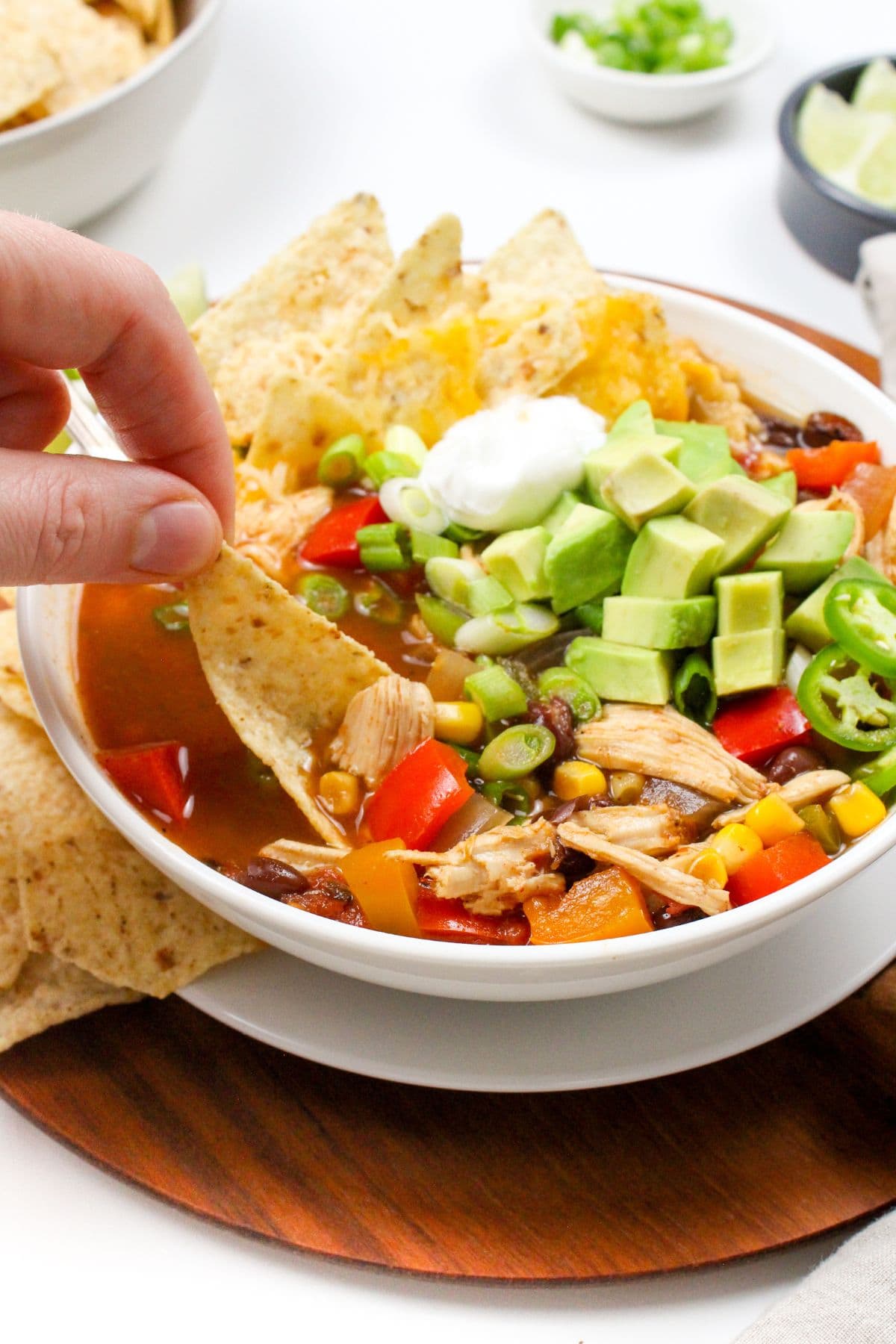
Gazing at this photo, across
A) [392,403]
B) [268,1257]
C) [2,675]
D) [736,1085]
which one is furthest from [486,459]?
[268,1257]

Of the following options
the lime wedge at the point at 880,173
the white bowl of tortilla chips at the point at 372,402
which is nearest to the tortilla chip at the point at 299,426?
the white bowl of tortilla chips at the point at 372,402

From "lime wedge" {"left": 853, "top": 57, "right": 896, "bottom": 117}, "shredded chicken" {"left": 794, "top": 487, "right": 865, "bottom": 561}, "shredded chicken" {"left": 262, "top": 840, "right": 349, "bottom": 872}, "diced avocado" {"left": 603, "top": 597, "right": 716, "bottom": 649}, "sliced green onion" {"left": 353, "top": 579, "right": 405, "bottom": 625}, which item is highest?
"lime wedge" {"left": 853, "top": 57, "right": 896, "bottom": 117}

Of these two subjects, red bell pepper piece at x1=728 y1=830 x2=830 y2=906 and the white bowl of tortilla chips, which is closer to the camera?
the white bowl of tortilla chips

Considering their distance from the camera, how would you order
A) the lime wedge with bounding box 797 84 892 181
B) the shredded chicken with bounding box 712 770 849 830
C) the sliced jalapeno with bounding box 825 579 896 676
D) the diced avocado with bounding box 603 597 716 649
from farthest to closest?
the lime wedge with bounding box 797 84 892 181 → the diced avocado with bounding box 603 597 716 649 → the sliced jalapeno with bounding box 825 579 896 676 → the shredded chicken with bounding box 712 770 849 830

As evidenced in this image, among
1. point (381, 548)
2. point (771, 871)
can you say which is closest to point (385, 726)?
point (381, 548)

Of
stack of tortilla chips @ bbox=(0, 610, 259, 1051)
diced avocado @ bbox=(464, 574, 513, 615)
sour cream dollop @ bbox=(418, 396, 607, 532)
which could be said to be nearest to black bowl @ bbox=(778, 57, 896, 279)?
sour cream dollop @ bbox=(418, 396, 607, 532)

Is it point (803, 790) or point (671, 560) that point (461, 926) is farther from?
point (671, 560)

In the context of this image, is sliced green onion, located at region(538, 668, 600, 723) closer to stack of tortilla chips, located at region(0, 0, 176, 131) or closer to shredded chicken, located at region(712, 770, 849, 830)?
shredded chicken, located at region(712, 770, 849, 830)

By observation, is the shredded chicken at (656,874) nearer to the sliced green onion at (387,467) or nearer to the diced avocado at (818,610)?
the diced avocado at (818,610)
